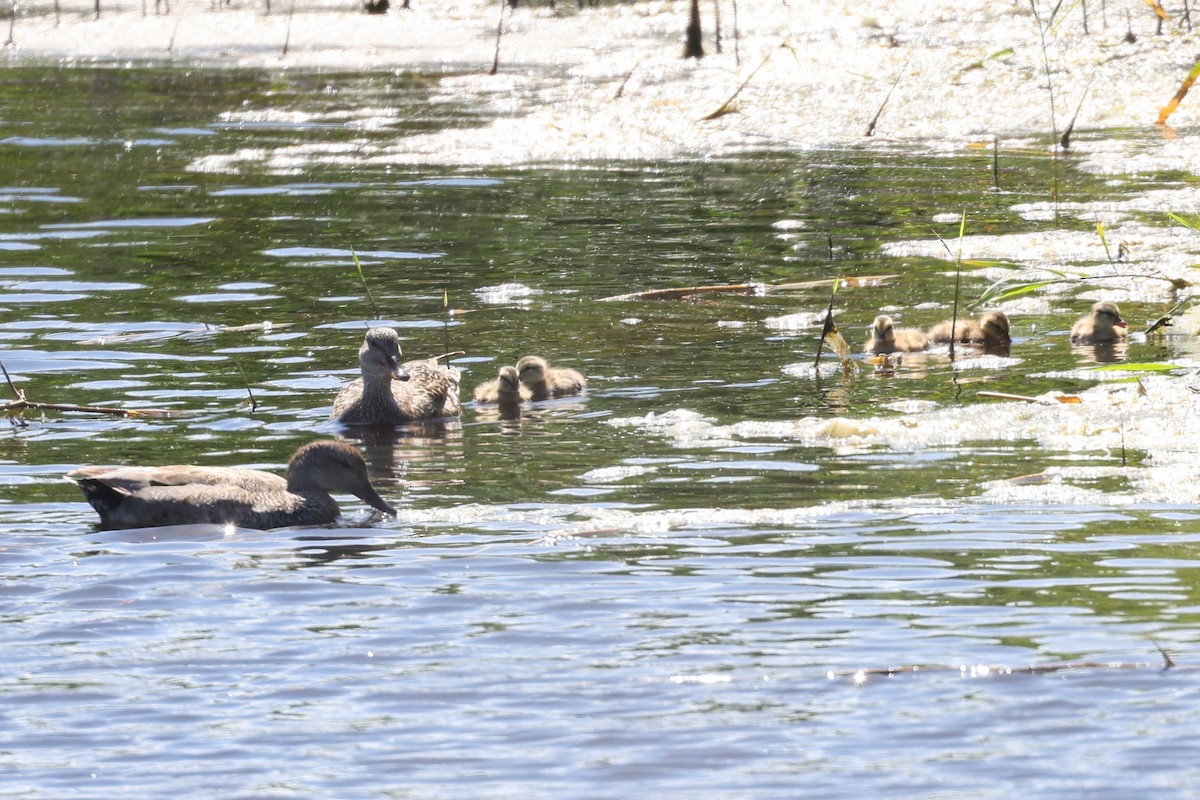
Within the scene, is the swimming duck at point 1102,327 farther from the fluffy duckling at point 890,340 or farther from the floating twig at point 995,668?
the floating twig at point 995,668

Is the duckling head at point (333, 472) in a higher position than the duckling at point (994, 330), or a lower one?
lower

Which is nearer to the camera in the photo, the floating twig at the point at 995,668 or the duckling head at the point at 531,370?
the floating twig at the point at 995,668

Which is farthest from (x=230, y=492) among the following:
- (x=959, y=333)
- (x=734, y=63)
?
(x=734, y=63)

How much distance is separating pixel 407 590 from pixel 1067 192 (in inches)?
439

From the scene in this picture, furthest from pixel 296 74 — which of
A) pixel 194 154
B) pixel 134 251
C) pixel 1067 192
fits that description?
pixel 1067 192

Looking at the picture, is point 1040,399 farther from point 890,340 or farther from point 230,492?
point 230,492

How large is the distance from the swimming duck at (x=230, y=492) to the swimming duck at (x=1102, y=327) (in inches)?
193

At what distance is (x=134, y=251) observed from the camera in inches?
658

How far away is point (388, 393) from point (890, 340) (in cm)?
307

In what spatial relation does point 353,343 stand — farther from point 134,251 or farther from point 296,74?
point 296,74

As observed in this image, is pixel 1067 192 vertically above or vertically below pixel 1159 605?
above

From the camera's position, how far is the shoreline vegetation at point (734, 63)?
838 inches

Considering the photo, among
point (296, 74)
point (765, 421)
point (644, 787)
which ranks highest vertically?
point (296, 74)

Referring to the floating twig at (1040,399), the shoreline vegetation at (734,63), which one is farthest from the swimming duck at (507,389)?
the shoreline vegetation at (734,63)
